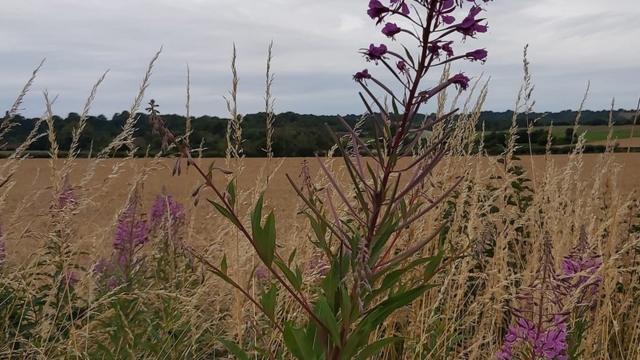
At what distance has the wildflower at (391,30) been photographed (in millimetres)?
1309

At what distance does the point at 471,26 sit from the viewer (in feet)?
4.24

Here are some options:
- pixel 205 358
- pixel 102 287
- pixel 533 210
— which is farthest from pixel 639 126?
pixel 102 287

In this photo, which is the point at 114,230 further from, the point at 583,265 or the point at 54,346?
the point at 583,265

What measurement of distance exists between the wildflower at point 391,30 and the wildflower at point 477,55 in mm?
142

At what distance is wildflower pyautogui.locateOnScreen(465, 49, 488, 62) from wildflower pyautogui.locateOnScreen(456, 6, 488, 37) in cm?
4

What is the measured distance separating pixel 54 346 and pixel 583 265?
186 centimetres

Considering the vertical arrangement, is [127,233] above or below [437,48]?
below

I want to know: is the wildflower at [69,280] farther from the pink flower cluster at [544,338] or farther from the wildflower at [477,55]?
the wildflower at [477,55]

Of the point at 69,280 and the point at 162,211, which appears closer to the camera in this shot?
the point at 69,280

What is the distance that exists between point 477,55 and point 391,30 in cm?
17

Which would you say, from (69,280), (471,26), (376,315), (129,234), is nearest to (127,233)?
(129,234)

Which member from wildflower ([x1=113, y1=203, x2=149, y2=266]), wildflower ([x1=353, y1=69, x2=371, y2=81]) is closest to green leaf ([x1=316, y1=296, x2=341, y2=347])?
wildflower ([x1=353, y1=69, x2=371, y2=81])

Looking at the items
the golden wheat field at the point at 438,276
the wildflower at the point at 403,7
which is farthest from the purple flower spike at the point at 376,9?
the golden wheat field at the point at 438,276

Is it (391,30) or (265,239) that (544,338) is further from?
(391,30)
